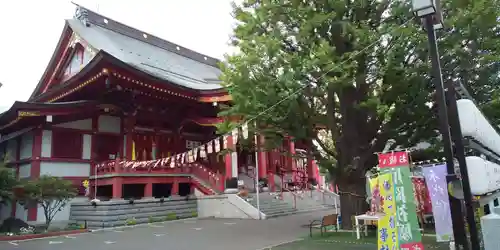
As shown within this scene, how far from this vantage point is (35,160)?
15523mm

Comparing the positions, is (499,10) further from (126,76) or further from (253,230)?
(126,76)

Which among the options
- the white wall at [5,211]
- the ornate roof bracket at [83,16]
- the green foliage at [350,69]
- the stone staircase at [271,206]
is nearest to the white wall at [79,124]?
the white wall at [5,211]

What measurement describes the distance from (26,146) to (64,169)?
2.39m

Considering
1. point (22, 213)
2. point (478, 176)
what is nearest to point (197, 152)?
point (22, 213)

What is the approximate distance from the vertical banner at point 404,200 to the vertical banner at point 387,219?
3.0 inches

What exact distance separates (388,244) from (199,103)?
12992mm

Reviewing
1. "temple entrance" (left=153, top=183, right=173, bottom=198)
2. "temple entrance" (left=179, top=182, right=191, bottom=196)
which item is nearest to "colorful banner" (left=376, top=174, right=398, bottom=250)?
"temple entrance" (left=179, top=182, right=191, bottom=196)

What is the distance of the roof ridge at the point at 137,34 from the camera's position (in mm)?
22672

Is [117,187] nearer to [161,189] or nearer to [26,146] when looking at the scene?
[161,189]

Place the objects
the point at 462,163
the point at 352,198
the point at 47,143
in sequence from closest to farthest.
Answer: the point at 462,163
the point at 352,198
the point at 47,143

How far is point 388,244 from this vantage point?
7316 millimetres

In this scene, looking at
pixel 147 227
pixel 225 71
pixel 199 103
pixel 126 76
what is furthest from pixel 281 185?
pixel 225 71

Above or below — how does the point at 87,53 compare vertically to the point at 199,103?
above

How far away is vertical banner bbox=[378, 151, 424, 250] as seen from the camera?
720 cm
